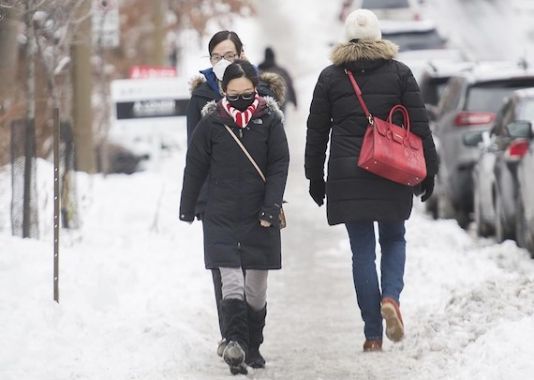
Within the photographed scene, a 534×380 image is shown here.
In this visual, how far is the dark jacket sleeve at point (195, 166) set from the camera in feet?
27.6

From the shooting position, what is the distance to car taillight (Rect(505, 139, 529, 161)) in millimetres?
13594

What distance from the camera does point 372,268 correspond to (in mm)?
9016

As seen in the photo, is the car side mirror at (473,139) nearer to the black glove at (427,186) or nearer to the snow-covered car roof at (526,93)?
the snow-covered car roof at (526,93)

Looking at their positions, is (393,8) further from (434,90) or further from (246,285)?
(246,285)

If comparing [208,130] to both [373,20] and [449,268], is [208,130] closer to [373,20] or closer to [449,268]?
[373,20]

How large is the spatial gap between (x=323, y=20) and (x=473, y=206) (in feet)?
130

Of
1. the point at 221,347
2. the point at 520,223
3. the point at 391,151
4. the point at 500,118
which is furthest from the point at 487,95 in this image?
the point at 221,347

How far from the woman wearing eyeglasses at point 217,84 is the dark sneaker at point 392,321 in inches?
36.1

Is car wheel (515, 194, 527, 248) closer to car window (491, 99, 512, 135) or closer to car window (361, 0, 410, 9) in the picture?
car window (491, 99, 512, 135)

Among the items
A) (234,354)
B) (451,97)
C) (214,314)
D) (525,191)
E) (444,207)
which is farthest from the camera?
(451,97)

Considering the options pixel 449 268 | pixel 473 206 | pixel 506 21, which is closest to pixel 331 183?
pixel 449 268

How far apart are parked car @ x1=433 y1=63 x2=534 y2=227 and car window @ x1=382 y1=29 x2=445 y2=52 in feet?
48.9

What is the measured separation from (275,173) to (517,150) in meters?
5.79

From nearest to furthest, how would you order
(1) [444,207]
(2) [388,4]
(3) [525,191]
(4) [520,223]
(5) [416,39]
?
(3) [525,191] < (4) [520,223] < (1) [444,207] < (5) [416,39] < (2) [388,4]
